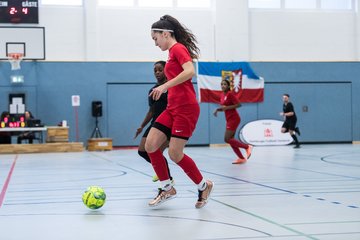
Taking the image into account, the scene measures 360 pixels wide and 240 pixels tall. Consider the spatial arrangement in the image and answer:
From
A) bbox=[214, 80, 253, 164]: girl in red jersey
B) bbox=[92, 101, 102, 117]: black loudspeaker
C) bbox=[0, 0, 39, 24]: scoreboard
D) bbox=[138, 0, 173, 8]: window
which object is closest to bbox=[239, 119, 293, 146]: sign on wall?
bbox=[92, 101, 102, 117]: black loudspeaker

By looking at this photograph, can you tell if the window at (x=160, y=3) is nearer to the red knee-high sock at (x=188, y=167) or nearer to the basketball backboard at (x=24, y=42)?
the basketball backboard at (x=24, y=42)

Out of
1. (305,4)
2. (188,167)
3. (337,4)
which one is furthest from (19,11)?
(188,167)

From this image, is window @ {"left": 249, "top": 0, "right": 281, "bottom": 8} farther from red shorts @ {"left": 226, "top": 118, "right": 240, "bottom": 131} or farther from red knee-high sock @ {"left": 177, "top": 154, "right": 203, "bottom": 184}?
red knee-high sock @ {"left": 177, "top": 154, "right": 203, "bottom": 184}

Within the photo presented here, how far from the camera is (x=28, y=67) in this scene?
23297 millimetres

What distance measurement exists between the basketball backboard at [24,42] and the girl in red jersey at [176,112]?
17760 mm

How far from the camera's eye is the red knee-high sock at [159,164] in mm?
6113

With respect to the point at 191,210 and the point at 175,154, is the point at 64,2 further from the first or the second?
the point at 191,210

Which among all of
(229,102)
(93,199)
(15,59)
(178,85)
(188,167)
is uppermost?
(15,59)

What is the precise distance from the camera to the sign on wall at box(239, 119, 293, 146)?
24.4 meters

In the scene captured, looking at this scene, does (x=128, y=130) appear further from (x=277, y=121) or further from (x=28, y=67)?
(x=277, y=121)

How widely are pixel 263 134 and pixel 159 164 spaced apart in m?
18.9

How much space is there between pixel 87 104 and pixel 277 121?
8436mm

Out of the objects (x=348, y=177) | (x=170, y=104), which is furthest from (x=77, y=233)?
(x=348, y=177)

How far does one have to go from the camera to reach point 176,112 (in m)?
5.85
